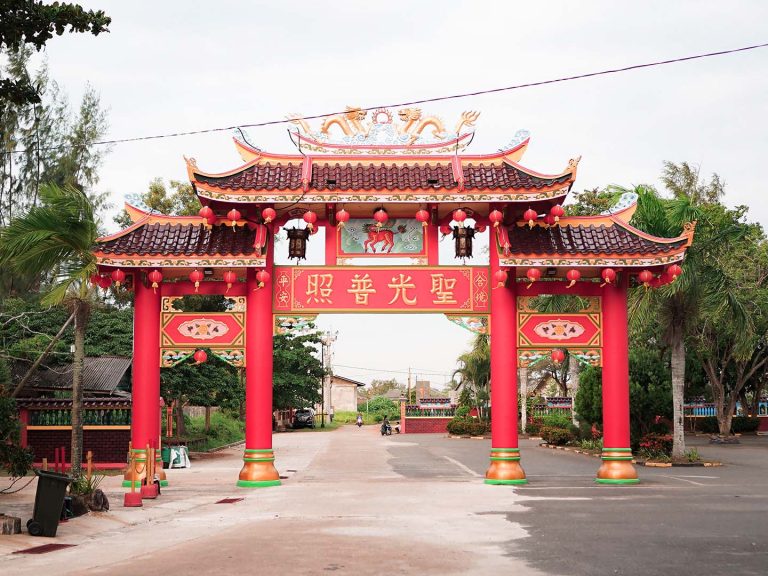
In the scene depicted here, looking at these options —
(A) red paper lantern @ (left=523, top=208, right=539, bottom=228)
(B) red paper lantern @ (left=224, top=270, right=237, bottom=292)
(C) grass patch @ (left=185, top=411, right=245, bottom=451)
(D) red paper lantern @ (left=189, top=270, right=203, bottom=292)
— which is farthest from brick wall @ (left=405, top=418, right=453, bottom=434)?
(D) red paper lantern @ (left=189, top=270, right=203, bottom=292)

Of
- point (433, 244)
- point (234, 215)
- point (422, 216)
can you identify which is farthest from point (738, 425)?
point (234, 215)

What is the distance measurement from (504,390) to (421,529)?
6.81 metres

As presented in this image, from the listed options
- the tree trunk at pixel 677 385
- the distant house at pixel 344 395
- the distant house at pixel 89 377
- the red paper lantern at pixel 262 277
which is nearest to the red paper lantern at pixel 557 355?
the red paper lantern at pixel 262 277

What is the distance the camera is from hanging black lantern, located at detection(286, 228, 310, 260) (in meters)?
18.2

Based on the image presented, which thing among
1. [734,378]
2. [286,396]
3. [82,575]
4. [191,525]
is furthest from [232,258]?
[286,396]

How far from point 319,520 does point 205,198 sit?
24.7 feet

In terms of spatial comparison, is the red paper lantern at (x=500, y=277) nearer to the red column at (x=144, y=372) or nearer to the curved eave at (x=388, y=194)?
the curved eave at (x=388, y=194)

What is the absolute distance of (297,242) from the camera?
18.2 metres

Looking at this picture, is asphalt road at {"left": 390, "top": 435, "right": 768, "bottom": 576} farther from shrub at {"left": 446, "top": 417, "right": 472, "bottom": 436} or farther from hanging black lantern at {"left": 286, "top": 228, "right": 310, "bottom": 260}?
shrub at {"left": 446, "top": 417, "right": 472, "bottom": 436}

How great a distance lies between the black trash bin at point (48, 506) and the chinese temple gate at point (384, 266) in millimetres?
5870

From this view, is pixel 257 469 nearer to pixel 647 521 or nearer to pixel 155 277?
pixel 155 277

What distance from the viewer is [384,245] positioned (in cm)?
1806

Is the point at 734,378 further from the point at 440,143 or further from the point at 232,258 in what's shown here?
the point at 232,258

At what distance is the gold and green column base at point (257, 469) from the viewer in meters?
17.4
